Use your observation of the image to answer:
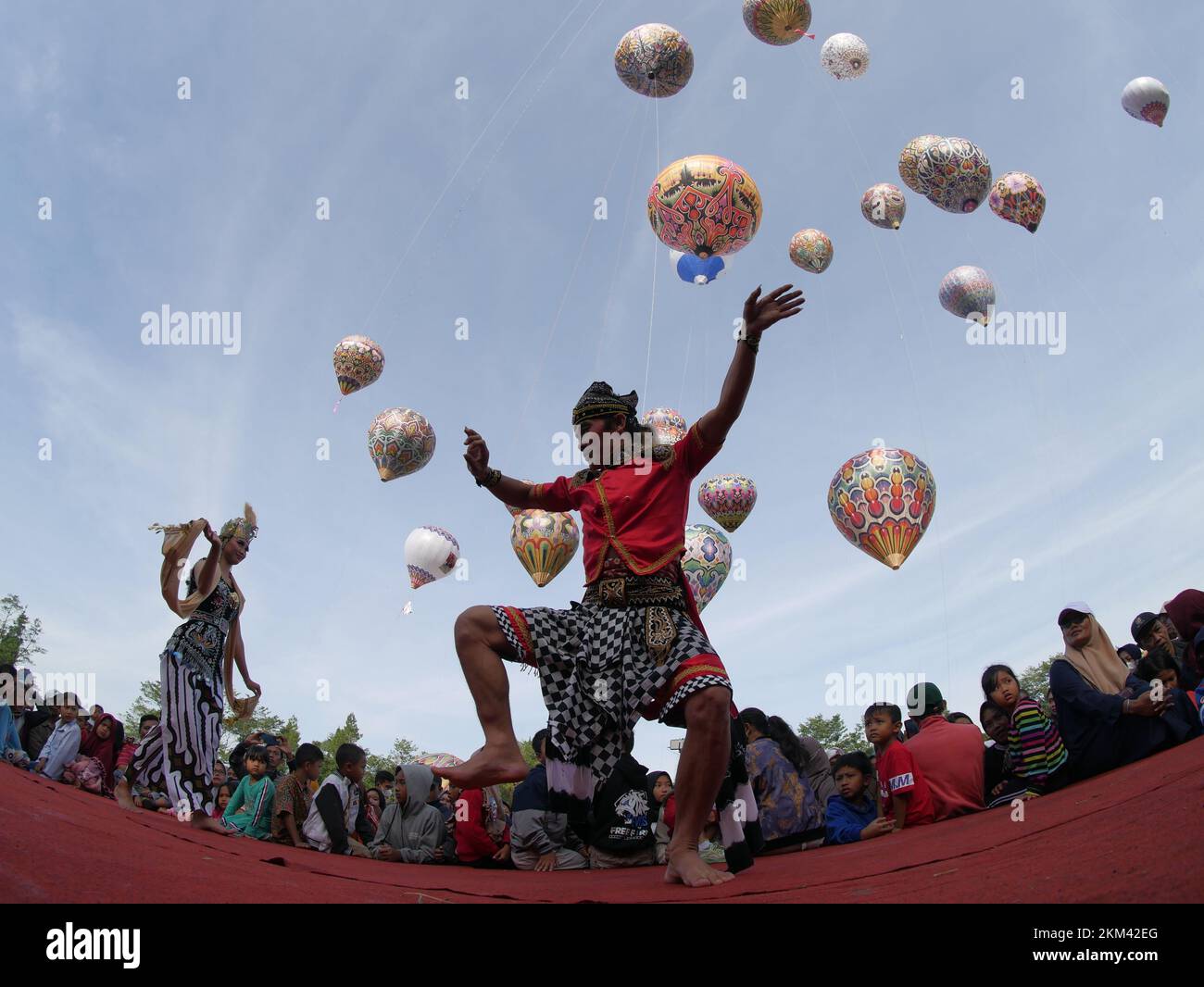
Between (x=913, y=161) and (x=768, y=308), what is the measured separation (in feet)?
34.8

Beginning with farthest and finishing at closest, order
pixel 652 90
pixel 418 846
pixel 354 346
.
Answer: pixel 354 346 → pixel 652 90 → pixel 418 846

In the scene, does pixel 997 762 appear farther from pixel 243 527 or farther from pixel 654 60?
pixel 654 60

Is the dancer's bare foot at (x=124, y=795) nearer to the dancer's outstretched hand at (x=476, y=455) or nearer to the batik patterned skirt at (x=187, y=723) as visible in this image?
the batik patterned skirt at (x=187, y=723)

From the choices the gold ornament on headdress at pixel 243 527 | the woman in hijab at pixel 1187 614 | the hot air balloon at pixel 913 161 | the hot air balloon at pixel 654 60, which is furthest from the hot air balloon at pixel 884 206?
the gold ornament on headdress at pixel 243 527

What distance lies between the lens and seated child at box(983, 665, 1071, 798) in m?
5.30

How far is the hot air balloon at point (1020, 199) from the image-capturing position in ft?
43.6

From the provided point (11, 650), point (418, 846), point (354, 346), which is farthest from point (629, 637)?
point (11, 650)

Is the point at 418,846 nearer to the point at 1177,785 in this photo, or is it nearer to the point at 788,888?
the point at 788,888

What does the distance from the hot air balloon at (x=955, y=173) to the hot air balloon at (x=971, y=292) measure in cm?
155

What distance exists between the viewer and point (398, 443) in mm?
12508

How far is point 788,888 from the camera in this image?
100 inches

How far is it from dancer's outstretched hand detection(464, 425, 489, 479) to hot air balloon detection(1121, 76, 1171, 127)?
15.2 metres

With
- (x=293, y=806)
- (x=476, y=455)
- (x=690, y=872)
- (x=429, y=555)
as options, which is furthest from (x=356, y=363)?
(x=690, y=872)

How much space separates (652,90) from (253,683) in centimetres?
854
